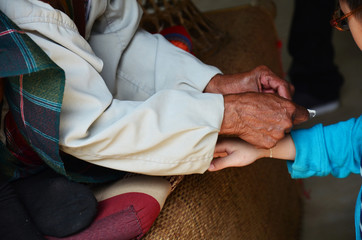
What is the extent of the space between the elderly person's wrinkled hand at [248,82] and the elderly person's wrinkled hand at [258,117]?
18 cm

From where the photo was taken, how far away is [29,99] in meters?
0.77

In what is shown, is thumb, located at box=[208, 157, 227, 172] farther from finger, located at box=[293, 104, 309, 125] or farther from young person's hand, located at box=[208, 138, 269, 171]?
finger, located at box=[293, 104, 309, 125]

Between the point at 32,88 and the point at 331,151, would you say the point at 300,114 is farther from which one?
the point at 32,88

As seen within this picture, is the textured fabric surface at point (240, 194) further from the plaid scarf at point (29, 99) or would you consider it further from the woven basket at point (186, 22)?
the plaid scarf at point (29, 99)

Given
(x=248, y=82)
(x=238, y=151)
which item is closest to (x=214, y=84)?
(x=248, y=82)

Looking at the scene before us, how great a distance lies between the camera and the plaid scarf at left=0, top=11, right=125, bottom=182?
2.35ft

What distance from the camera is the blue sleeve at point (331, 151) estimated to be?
0.95m

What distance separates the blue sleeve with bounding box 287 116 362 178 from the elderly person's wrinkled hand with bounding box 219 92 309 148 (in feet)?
0.36

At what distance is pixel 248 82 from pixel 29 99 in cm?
57

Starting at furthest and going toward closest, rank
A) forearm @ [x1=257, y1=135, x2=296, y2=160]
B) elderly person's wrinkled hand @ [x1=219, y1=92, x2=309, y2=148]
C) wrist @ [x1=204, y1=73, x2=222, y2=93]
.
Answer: wrist @ [x1=204, y1=73, x2=222, y2=93]
forearm @ [x1=257, y1=135, x2=296, y2=160]
elderly person's wrinkled hand @ [x1=219, y1=92, x2=309, y2=148]

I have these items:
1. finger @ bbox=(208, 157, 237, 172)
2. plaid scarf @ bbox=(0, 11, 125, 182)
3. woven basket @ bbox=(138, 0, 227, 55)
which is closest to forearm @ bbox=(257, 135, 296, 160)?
finger @ bbox=(208, 157, 237, 172)

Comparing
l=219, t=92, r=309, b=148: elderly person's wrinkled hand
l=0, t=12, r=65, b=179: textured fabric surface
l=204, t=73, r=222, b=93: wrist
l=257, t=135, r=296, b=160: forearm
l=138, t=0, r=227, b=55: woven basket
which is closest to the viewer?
l=0, t=12, r=65, b=179: textured fabric surface

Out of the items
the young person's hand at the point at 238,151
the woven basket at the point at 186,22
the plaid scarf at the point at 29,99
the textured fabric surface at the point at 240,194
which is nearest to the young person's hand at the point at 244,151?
the young person's hand at the point at 238,151

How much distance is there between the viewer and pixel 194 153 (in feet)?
2.66
